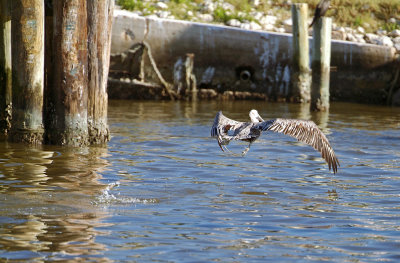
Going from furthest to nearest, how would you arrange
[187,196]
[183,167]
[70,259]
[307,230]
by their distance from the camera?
[183,167], [187,196], [307,230], [70,259]

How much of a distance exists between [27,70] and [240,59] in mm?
8725

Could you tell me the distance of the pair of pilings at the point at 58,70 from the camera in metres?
10.1

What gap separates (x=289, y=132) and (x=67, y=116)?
10.8ft

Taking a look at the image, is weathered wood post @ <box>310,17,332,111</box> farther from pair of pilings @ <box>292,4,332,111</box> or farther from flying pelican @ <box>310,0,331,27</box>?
flying pelican @ <box>310,0,331,27</box>

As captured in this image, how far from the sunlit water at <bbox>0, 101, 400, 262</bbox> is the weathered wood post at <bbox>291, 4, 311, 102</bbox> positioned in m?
4.21

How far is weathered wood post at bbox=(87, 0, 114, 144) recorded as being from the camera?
1034 cm

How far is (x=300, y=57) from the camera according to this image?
55.9ft

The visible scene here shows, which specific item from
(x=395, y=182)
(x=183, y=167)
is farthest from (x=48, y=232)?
(x=395, y=182)

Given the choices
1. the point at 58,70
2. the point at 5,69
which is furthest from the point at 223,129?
the point at 5,69

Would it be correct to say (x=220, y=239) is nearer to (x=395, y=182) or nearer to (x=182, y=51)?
(x=395, y=182)

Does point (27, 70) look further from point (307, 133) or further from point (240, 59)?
point (240, 59)

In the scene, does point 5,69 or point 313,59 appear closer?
point 5,69

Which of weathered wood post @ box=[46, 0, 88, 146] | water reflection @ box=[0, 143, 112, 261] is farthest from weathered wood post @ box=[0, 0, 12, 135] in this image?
weathered wood post @ box=[46, 0, 88, 146]

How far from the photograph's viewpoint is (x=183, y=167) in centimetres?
1010
